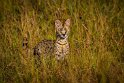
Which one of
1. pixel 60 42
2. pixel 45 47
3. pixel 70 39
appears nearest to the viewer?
pixel 60 42

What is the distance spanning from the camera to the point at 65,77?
371cm

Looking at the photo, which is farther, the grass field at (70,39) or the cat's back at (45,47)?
the cat's back at (45,47)

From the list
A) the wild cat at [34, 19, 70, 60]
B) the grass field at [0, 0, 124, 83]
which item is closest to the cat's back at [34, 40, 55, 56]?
the wild cat at [34, 19, 70, 60]

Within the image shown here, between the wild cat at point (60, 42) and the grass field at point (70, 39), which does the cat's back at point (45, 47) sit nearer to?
the wild cat at point (60, 42)

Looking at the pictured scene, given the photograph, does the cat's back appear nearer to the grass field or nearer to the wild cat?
the wild cat

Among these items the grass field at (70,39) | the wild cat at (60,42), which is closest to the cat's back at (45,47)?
the wild cat at (60,42)

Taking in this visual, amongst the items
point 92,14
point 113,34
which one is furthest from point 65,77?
point 92,14

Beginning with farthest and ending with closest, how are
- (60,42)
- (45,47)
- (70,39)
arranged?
(70,39) < (45,47) < (60,42)

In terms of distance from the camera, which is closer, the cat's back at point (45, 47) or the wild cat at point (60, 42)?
the wild cat at point (60, 42)

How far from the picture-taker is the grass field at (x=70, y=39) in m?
3.73

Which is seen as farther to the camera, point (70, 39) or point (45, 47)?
point (70, 39)

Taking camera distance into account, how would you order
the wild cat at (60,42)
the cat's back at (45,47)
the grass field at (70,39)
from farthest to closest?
the cat's back at (45,47), the wild cat at (60,42), the grass field at (70,39)

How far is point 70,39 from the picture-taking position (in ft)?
15.0

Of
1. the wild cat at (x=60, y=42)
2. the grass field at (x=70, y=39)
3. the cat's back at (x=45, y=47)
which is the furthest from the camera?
the cat's back at (x=45, y=47)
